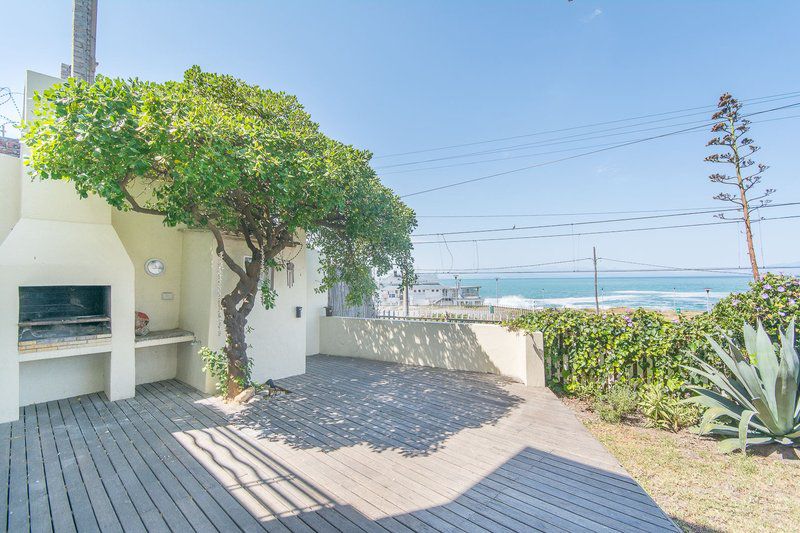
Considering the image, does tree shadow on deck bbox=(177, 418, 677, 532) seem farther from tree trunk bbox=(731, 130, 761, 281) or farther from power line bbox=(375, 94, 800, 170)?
tree trunk bbox=(731, 130, 761, 281)

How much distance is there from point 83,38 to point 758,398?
12215 mm

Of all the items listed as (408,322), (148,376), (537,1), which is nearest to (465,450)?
(408,322)

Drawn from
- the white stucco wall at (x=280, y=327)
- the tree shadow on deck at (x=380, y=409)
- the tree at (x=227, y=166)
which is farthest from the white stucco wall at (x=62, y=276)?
the tree shadow on deck at (x=380, y=409)

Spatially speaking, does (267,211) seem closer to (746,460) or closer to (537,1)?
(746,460)

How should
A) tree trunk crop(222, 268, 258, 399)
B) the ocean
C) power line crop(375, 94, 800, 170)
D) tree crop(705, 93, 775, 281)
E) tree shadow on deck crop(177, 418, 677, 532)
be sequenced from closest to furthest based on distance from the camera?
tree shadow on deck crop(177, 418, 677, 532) < tree trunk crop(222, 268, 258, 399) < tree crop(705, 93, 775, 281) < power line crop(375, 94, 800, 170) < the ocean

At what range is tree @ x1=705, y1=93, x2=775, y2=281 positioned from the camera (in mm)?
10023

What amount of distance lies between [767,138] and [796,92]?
2406mm

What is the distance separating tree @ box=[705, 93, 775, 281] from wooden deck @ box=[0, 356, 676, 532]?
1087 cm

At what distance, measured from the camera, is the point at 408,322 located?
769 cm

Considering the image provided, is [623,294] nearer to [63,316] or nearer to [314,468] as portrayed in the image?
[314,468]

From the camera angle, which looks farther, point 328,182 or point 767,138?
Result: point 767,138

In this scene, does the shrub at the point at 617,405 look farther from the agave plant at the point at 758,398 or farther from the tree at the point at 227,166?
the tree at the point at 227,166

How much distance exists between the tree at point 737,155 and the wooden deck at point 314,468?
1087 cm

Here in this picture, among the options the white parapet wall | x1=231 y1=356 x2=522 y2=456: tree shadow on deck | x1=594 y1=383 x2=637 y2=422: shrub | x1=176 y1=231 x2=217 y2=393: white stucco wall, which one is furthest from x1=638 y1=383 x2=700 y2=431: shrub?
x1=176 y1=231 x2=217 y2=393: white stucco wall
